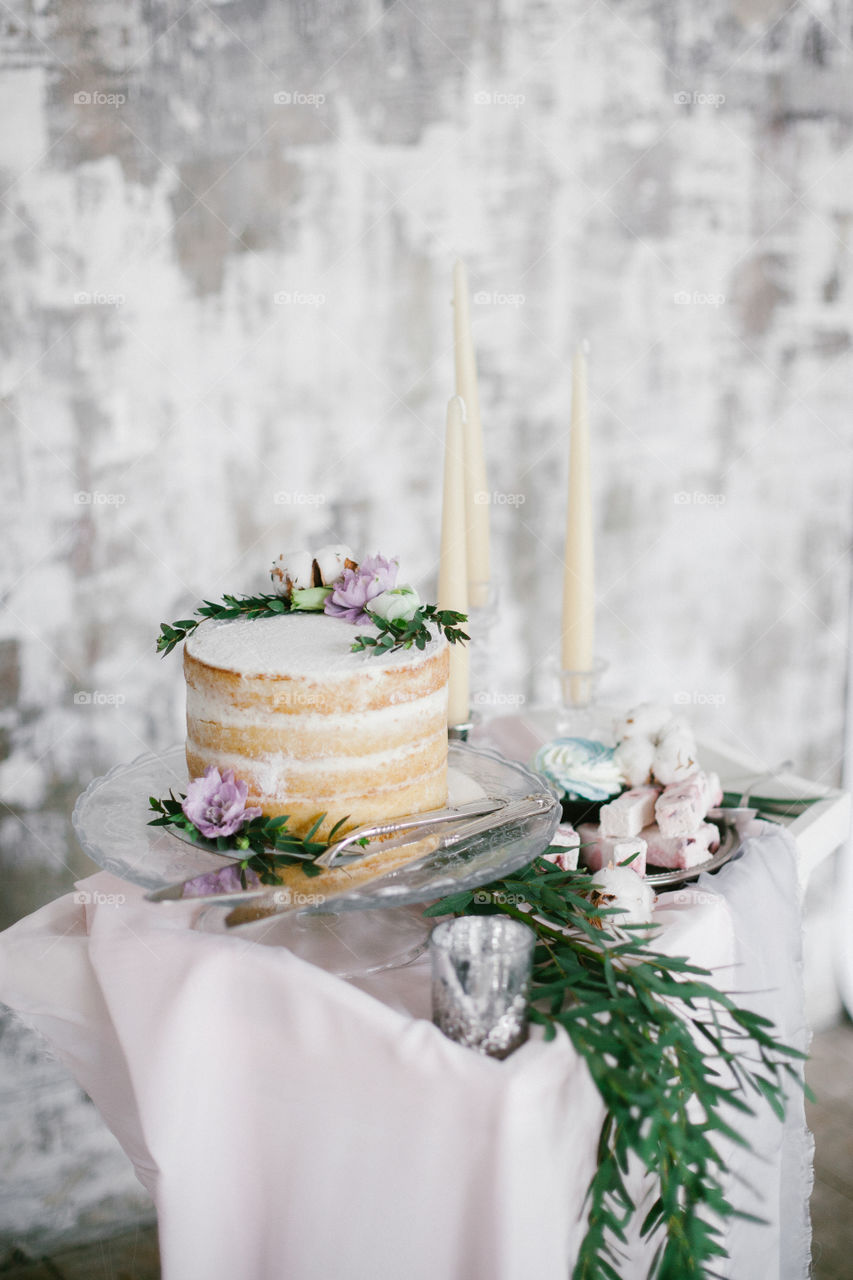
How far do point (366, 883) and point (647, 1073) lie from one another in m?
0.25

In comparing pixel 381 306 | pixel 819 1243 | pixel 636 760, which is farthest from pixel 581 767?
pixel 819 1243

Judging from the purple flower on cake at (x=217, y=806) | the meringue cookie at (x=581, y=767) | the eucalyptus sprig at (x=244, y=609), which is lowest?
the meringue cookie at (x=581, y=767)

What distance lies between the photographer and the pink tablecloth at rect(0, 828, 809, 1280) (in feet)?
2.32

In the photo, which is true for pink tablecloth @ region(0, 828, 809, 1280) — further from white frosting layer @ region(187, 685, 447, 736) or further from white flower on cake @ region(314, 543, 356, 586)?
white flower on cake @ region(314, 543, 356, 586)

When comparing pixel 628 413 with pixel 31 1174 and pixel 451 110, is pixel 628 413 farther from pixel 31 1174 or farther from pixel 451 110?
pixel 31 1174

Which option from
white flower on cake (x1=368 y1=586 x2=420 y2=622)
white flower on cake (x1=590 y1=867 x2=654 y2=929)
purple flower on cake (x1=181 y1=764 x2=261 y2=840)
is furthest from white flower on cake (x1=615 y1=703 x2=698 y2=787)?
purple flower on cake (x1=181 y1=764 x2=261 y2=840)

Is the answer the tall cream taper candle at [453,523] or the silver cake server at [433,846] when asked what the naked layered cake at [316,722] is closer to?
the silver cake server at [433,846]

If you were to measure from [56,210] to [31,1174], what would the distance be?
5.35 feet

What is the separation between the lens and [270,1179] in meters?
0.82

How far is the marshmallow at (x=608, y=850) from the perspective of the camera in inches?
38.7

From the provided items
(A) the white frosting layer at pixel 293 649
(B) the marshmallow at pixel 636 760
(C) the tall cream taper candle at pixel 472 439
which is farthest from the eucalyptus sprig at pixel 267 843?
(C) the tall cream taper candle at pixel 472 439

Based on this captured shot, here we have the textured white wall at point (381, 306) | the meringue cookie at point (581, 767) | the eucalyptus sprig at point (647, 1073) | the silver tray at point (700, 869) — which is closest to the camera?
the eucalyptus sprig at point (647, 1073)

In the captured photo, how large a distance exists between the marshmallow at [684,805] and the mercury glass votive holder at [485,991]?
1.23 feet

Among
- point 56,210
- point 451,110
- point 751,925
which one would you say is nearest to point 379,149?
point 451,110
